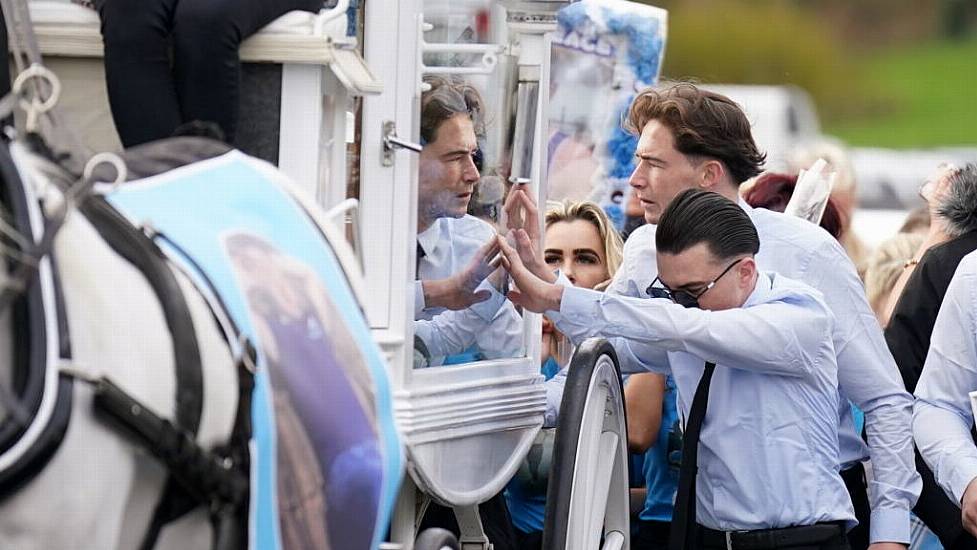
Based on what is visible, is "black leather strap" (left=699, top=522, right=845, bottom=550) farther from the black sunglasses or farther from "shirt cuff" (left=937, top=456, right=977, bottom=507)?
the black sunglasses

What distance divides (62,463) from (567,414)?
1916mm

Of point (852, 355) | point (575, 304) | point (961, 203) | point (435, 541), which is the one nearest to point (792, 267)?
point (852, 355)

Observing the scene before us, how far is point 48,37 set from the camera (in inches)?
123

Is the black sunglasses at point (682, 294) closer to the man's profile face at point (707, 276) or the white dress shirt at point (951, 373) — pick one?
the man's profile face at point (707, 276)

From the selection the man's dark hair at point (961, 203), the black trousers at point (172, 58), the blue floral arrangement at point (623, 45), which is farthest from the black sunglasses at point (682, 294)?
the blue floral arrangement at point (623, 45)

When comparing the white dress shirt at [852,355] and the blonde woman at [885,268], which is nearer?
the white dress shirt at [852,355]

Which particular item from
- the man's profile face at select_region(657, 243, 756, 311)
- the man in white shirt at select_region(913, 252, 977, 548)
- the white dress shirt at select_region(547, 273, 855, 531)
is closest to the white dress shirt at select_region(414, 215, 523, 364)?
the white dress shirt at select_region(547, 273, 855, 531)

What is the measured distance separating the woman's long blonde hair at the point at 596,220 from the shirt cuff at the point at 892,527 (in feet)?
4.02

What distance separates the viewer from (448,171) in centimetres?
362

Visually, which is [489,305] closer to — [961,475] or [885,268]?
[961,475]

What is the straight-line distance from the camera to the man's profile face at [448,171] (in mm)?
3525

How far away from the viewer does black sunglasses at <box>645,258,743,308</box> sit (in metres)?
3.84

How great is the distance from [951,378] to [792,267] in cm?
52

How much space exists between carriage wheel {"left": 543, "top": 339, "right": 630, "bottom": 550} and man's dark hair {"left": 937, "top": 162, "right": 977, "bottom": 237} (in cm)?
132
